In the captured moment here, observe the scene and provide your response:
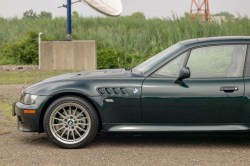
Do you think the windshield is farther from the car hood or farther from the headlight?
the headlight

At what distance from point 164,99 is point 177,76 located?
0.37m

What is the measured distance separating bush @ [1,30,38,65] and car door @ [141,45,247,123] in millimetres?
13516

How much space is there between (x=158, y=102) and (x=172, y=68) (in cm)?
51

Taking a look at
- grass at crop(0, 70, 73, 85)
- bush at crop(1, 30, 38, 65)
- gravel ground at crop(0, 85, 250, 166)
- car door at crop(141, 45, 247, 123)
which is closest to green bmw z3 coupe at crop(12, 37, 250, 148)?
car door at crop(141, 45, 247, 123)

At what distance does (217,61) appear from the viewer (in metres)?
A: 5.17

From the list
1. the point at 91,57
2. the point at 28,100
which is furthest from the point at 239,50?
the point at 91,57

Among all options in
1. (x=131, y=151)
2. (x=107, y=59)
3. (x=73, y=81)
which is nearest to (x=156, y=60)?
(x=73, y=81)

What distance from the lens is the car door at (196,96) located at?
16.3ft

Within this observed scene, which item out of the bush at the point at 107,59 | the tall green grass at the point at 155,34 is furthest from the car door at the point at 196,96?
the tall green grass at the point at 155,34

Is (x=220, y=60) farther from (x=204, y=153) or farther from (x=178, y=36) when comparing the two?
(x=178, y=36)

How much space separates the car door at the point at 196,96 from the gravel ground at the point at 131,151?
16.5 inches

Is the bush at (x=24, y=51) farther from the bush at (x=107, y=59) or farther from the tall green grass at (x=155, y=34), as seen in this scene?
the bush at (x=107, y=59)

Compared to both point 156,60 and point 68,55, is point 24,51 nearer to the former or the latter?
point 68,55

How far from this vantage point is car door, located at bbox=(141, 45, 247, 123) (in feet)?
16.3
